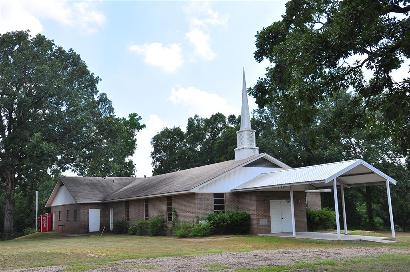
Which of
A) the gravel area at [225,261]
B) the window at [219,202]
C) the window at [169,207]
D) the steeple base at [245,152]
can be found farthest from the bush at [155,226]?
the gravel area at [225,261]

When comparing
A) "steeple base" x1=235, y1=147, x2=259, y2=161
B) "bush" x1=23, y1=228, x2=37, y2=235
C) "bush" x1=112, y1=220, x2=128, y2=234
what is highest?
"steeple base" x1=235, y1=147, x2=259, y2=161

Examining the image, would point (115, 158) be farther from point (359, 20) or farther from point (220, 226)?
point (359, 20)

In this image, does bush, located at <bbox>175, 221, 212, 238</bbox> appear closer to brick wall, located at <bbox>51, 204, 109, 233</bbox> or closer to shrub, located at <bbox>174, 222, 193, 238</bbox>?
shrub, located at <bbox>174, 222, 193, 238</bbox>

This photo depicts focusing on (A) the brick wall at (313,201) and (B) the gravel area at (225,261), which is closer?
(B) the gravel area at (225,261)

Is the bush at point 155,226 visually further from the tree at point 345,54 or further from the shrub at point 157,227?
the tree at point 345,54

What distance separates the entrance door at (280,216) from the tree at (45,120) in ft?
48.1

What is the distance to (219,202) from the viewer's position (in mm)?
29719

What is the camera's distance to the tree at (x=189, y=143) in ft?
198

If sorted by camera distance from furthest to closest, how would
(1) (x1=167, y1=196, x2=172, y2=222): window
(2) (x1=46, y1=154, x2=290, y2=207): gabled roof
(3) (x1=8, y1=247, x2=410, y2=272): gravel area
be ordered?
(1) (x1=167, y1=196, x2=172, y2=222): window, (2) (x1=46, y1=154, x2=290, y2=207): gabled roof, (3) (x1=8, y1=247, x2=410, y2=272): gravel area

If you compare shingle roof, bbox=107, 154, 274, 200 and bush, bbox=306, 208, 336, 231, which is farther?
bush, bbox=306, 208, 336, 231

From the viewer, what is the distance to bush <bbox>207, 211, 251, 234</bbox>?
27.6 m

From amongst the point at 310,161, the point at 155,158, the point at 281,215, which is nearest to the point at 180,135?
the point at 155,158

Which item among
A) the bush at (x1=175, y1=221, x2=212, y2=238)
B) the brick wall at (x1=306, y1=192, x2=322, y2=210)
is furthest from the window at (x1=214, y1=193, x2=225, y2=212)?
the brick wall at (x1=306, y1=192, x2=322, y2=210)

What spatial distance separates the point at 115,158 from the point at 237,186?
Result: 1272 centimetres
